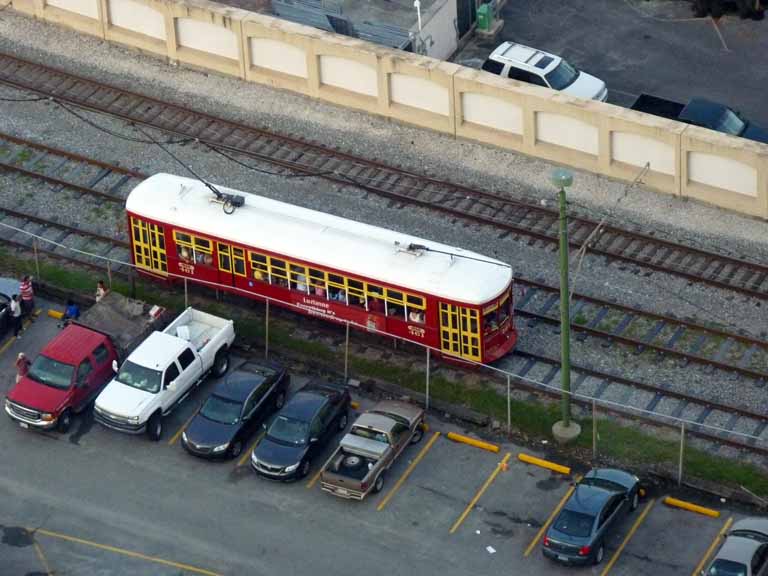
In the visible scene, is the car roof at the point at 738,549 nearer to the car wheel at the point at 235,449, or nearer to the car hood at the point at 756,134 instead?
the car wheel at the point at 235,449

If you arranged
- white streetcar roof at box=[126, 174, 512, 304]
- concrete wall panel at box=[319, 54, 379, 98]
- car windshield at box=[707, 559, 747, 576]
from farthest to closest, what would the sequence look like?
1. concrete wall panel at box=[319, 54, 379, 98]
2. white streetcar roof at box=[126, 174, 512, 304]
3. car windshield at box=[707, 559, 747, 576]

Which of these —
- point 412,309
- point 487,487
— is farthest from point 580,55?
point 487,487

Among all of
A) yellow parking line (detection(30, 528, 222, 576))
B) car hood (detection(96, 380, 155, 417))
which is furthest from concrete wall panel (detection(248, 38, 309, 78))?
yellow parking line (detection(30, 528, 222, 576))

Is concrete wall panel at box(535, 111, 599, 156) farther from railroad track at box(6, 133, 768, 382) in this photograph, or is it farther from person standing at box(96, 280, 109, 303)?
person standing at box(96, 280, 109, 303)

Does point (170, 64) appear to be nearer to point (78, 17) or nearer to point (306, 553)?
point (78, 17)

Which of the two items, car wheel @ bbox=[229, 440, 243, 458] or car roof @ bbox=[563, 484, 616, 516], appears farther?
car wheel @ bbox=[229, 440, 243, 458]

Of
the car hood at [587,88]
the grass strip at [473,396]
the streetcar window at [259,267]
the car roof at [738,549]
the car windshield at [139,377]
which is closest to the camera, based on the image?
the car roof at [738,549]

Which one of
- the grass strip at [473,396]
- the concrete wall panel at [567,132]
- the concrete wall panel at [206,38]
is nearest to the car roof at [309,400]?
the grass strip at [473,396]
